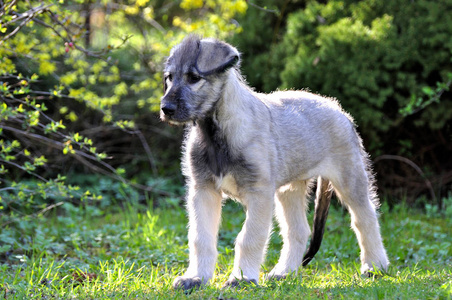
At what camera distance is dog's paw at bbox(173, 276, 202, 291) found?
179 inches

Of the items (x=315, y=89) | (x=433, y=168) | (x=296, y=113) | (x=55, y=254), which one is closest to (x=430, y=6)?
(x=315, y=89)

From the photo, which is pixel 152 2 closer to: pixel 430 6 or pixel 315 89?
pixel 315 89

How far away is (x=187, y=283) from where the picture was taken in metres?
4.56

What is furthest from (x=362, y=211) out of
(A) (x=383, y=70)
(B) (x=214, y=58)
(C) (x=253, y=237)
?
(A) (x=383, y=70)

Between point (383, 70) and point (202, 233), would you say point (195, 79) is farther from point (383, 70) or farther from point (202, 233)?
point (383, 70)

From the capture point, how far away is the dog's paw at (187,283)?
14.9 ft

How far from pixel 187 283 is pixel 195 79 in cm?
167

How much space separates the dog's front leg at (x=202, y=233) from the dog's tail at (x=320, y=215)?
1.29 metres

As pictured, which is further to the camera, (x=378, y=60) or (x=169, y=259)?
A: (x=378, y=60)

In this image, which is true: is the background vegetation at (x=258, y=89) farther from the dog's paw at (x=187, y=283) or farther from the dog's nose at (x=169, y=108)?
the dog's nose at (x=169, y=108)

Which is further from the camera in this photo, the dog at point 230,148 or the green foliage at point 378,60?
the green foliage at point 378,60

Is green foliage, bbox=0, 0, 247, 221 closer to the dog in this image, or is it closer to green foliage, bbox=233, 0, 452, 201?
green foliage, bbox=233, 0, 452, 201

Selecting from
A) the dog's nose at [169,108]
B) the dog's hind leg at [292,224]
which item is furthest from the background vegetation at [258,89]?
the dog's nose at [169,108]

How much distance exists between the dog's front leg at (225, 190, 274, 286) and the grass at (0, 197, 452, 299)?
188 mm
